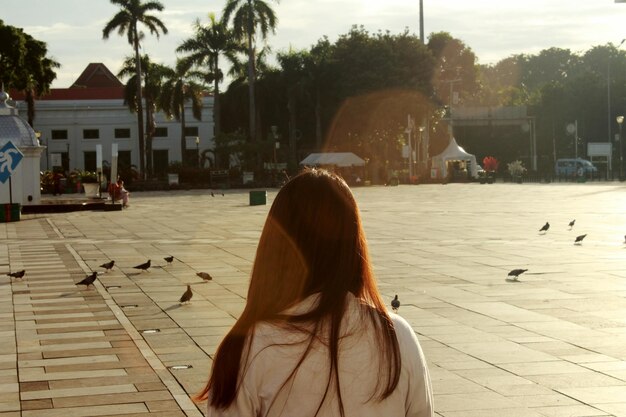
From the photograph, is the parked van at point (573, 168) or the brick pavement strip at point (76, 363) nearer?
the brick pavement strip at point (76, 363)

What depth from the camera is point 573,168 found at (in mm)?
72438

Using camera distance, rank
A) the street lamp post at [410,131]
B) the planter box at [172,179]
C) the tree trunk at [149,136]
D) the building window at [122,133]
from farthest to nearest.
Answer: the building window at [122,133] < the tree trunk at [149,136] < the street lamp post at [410,131] < the planter box at [172,179]

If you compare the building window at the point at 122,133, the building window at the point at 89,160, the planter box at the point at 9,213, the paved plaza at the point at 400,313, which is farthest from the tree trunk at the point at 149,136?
the paved plaza at the point at 400,313

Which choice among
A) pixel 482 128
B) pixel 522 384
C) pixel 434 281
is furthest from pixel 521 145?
pixel 522 384

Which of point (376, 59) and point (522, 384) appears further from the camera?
point (376, 59)

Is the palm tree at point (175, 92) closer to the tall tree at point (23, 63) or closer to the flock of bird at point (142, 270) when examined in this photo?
the tall tree at point (23, 63)

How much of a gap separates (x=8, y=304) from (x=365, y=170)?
62393mm

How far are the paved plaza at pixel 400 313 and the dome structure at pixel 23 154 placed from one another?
45.5 ft

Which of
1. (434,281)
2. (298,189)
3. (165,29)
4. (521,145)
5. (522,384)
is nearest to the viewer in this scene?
(298,189)

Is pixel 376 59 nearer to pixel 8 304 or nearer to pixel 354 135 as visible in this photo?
pixel 354 135

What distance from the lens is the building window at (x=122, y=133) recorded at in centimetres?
9394

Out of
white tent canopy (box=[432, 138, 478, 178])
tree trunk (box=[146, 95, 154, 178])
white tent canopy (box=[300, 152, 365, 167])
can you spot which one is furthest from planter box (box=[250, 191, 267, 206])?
tree trunk (box=[146, 95, 154, 178])

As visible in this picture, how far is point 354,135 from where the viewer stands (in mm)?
76188

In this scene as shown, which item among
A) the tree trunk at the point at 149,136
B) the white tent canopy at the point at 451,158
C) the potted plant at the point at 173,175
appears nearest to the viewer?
the potted plant at the point at 173,175
